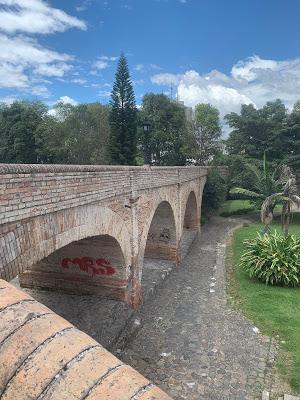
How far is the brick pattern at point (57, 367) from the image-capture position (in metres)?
1.46

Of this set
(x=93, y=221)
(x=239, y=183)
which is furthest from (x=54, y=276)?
(x=239, y=183)

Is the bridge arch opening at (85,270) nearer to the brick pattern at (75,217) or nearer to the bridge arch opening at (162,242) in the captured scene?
the brick pattern at (75,217)

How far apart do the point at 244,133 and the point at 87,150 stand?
14.6 metres

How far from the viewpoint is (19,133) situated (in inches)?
1339

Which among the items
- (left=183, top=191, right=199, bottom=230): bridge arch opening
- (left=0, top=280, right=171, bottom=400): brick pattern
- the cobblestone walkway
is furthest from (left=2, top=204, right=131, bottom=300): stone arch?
(left=183, top=191, right=199, bottom=230): bridge arch opening

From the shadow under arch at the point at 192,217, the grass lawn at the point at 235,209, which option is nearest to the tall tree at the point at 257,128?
the grass lawn at the point at 235,209

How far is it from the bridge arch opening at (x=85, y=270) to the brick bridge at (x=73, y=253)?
3 cm

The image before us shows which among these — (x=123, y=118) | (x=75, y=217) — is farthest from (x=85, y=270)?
(x=123, y=118)

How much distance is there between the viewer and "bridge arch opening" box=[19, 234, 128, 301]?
8.95 metres

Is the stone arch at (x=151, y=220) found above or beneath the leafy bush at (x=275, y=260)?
above

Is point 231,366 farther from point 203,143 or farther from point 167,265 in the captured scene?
point 203,143

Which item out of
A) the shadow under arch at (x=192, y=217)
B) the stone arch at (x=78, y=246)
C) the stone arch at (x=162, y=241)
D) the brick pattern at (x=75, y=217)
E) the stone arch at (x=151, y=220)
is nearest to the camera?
the brick pattern at (x=75, y=217)

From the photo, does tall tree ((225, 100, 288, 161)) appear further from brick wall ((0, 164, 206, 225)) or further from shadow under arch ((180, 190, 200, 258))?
brick wall ((0, 164, 206, 225))

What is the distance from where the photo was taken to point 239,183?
2414 centimetres
